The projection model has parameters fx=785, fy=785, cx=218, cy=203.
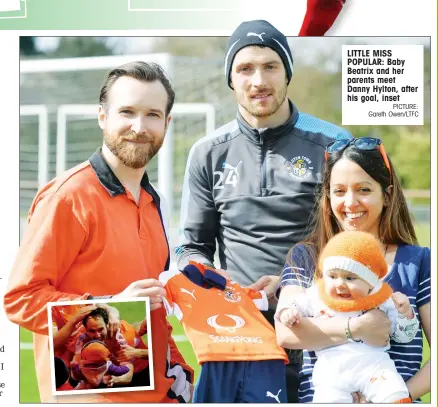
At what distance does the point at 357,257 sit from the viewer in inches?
123

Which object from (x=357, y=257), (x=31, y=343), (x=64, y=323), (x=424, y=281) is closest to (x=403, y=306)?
(x=424, y=281)

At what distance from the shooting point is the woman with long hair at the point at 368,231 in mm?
3195

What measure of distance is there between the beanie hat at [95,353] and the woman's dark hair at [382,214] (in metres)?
0.87

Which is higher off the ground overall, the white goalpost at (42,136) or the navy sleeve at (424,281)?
the white goalpost at (42,136)

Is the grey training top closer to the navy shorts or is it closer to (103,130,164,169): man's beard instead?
(103,130,164,169): man's beard

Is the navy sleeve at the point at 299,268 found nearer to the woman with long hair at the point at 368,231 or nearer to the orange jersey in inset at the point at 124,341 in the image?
the woman with long hair at the point at 368,231

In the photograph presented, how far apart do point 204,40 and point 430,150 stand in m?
1.09

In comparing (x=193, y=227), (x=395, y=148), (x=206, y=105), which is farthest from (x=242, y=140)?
(x=395, y=148)

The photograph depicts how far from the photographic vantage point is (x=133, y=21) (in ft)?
11.2

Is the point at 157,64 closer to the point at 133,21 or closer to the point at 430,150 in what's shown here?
the point at 133,21

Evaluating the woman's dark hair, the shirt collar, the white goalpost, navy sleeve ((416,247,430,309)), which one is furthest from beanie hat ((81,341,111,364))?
navy sleeve ((416,247,430,309))

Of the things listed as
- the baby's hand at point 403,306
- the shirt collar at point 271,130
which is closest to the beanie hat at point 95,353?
the shirt collar at point 271,130

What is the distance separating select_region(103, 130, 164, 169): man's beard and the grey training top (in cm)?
19

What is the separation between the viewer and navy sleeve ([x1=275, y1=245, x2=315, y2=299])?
3242mm
